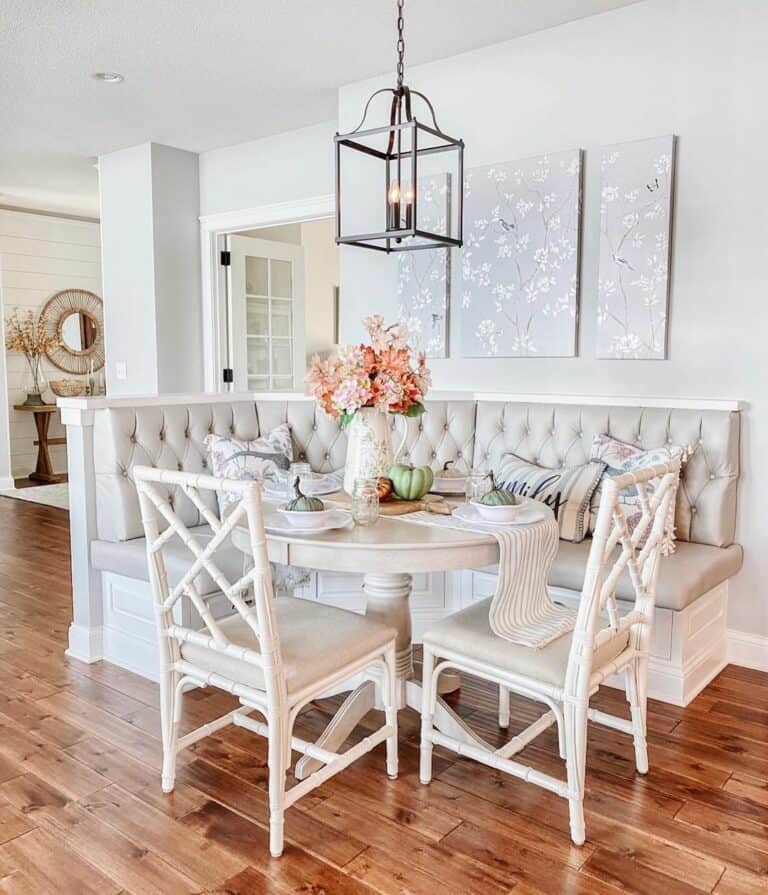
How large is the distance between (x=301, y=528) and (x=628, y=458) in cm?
158

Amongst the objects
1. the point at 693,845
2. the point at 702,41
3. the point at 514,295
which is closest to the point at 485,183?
the point at 514,295

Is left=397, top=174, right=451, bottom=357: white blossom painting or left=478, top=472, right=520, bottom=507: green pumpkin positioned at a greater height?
left=397, top=174, right=451, bottom=357: white blossom painting

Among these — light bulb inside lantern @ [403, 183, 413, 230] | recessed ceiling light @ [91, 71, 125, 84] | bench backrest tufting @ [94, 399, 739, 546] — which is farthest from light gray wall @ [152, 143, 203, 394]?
light bulb inside lantern @ [403, 183, 413, 230]

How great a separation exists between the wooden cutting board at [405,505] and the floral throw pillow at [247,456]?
88 centimetres

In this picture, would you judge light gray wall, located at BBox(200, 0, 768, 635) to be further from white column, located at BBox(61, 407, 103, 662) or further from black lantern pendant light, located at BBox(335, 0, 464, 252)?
white column, located at BBox(61, 407, 103, 662)

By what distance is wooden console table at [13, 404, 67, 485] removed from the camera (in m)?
7.61

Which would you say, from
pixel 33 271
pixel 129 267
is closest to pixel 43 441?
pixel 33 271

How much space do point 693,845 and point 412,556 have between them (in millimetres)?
1029

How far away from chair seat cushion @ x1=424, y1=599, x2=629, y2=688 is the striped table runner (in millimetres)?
29

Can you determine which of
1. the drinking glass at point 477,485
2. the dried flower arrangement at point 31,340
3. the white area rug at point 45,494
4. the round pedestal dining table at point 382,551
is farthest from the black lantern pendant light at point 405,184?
the dried flower arrangement at point 31,340

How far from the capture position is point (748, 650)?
318 cm

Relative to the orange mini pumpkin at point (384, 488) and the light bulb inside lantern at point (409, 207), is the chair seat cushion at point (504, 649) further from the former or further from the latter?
the light bulb inside lantern at point (409, 207)

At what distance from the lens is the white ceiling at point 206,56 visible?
3.32 meters

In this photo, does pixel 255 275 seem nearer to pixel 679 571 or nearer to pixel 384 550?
pixel 679 571
